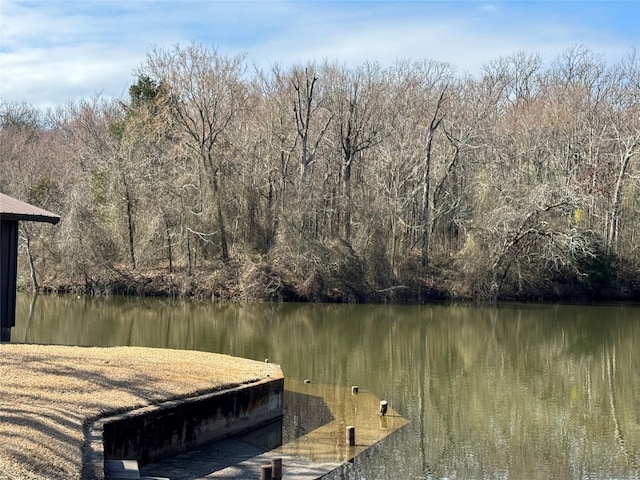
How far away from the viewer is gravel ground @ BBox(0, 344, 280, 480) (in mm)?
8734

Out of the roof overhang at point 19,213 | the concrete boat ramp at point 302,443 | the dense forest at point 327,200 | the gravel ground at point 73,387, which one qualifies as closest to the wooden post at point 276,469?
the concrete boat ramp at point 302,443

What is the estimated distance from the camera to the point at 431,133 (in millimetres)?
46281

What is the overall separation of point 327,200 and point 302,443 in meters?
30.9

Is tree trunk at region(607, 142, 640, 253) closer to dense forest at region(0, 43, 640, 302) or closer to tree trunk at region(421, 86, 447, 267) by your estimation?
dense forest at region(0, 43, 640, 302)

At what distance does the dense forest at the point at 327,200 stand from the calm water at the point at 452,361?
3077mm

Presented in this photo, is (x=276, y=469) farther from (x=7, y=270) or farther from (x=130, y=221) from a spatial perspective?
(x=130, y=221)

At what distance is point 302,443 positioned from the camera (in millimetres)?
13781

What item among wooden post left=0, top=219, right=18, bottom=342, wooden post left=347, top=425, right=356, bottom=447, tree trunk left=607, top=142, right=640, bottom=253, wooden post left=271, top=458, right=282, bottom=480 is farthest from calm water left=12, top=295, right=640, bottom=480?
wooden post left=0, top=219, right=18, bottom=342

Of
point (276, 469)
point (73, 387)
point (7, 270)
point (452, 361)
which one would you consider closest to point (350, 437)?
point (276, 469)

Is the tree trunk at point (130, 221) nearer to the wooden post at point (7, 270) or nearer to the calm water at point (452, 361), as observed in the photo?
the calm water at point (452, 361)

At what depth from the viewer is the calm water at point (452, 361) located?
→ 535 inches

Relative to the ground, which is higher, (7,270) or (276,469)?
(7,270)

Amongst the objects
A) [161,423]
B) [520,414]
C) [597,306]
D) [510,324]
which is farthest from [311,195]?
[161,423]

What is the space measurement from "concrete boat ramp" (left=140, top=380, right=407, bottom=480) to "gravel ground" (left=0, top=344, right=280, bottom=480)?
1003 mm
